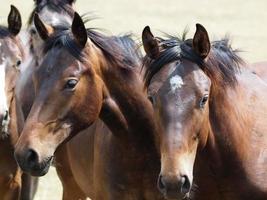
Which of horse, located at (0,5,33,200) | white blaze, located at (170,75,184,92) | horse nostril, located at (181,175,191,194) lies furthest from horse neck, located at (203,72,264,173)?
horse, located at (0,5,33,200)

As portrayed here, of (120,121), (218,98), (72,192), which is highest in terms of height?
(218,98)

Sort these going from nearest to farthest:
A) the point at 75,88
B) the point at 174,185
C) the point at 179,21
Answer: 1. the point at 174,185
2. the point at 75,88
3. the point at 179,21

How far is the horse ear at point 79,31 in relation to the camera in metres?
5.71

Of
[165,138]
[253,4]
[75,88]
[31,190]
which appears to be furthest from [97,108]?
[253,4]

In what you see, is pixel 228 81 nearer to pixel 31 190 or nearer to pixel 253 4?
pixel 31 190

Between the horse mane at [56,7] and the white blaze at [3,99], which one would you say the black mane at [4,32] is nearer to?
the white blaze at [3,99]

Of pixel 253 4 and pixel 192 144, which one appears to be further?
pixel 253 4

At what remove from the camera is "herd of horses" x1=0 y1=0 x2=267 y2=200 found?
5.30 m

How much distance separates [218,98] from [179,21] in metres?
19.0

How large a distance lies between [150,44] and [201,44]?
0.38 meters

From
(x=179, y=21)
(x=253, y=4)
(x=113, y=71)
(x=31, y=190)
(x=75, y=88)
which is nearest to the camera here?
(x=75, y=88)

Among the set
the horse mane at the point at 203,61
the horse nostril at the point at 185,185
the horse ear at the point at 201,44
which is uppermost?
the horse ear at the point at 201,44

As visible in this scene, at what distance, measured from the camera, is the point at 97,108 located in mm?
5711

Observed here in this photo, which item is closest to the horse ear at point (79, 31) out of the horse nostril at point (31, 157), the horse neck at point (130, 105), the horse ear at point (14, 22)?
the horse neck at point (130, 105)
